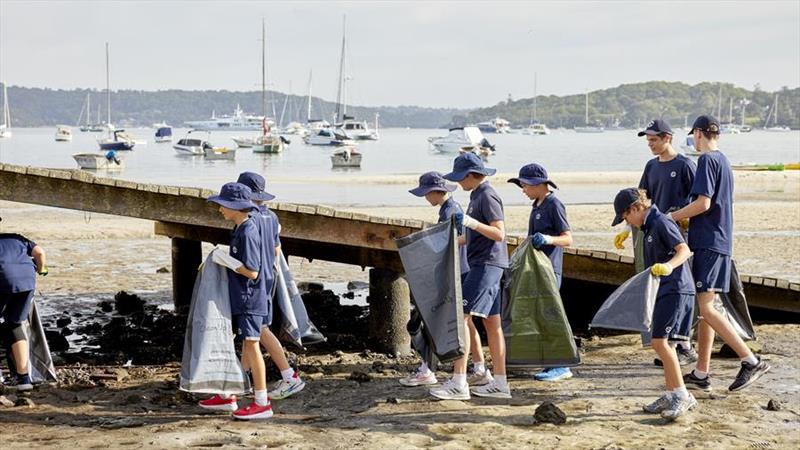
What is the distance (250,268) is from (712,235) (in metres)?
3.34

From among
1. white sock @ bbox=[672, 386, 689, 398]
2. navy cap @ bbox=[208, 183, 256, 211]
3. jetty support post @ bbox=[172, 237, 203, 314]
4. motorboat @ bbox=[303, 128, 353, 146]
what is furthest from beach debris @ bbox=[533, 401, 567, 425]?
motorboat @ bbox=[303, 128, 353, 146]

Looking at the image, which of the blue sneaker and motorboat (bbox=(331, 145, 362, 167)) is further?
motorboat (bbox=(331, 145, 362, 167))

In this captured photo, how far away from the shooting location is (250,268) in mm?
7320

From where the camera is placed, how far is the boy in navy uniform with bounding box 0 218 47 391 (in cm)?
808

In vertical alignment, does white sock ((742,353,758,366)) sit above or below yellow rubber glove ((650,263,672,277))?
below

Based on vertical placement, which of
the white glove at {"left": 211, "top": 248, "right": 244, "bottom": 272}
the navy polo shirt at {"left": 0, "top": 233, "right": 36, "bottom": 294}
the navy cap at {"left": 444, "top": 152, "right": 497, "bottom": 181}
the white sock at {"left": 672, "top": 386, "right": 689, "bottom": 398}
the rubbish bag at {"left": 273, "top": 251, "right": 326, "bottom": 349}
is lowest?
the white sock at {"left": 672, "top": 386, "right": 689, "bottom": 398}

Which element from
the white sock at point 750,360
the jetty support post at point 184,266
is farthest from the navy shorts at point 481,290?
the jetty support post at point 184,266

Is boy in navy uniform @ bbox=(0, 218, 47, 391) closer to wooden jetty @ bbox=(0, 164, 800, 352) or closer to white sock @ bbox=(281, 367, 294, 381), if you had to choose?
wooden jetty @ bbox=(0, 164, 800, 352)

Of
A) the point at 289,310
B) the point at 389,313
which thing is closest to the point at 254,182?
the point at 289,310

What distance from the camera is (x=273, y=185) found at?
159 feet

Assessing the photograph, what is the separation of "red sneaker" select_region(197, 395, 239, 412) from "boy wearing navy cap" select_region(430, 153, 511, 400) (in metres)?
1.44

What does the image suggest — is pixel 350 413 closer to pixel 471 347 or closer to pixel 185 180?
pixel 471 347

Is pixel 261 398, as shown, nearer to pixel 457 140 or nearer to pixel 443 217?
pixel 443 217

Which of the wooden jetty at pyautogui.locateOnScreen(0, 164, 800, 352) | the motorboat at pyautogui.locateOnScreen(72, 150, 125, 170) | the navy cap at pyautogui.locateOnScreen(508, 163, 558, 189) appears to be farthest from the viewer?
the motorboat at pyautogui.locateOnScreen(72, 150, 125, 170)
